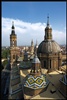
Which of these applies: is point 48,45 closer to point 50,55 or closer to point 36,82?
point 50,55

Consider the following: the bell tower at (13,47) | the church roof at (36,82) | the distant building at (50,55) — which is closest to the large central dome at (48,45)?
the distant building at (50,55)

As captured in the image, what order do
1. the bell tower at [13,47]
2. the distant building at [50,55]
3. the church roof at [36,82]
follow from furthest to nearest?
the bell tower at [13,47]
the distant building at [50,55]
the church roof at [36,82]

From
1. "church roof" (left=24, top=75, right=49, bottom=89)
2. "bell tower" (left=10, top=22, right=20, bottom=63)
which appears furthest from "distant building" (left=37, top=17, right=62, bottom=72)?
"bell tower" (left=10, top=22, right=20, bottom=63)

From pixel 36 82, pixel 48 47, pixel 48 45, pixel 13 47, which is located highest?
pixel 13 47

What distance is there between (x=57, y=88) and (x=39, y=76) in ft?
3.77

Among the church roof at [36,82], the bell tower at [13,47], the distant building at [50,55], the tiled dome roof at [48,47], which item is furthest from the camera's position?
the bell tower at [13,47]

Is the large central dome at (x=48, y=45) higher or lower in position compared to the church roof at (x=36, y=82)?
higher

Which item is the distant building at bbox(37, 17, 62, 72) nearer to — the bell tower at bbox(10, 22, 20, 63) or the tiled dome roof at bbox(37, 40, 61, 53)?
the tiled dome roof at bbox(37, 40, 61, 53)

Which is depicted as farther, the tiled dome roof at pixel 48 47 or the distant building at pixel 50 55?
the tiled dome roof at pixel 48 47

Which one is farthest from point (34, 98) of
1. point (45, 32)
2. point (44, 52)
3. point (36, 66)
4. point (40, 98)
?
point (45, 32)

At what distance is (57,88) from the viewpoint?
27.1 ft

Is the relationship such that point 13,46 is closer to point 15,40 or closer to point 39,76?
point 15,40

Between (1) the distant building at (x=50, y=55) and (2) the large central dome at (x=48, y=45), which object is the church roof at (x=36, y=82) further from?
(2) the large central dome at (x=48, y=45)

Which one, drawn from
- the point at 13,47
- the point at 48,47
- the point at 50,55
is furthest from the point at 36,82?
the point at 13,47
